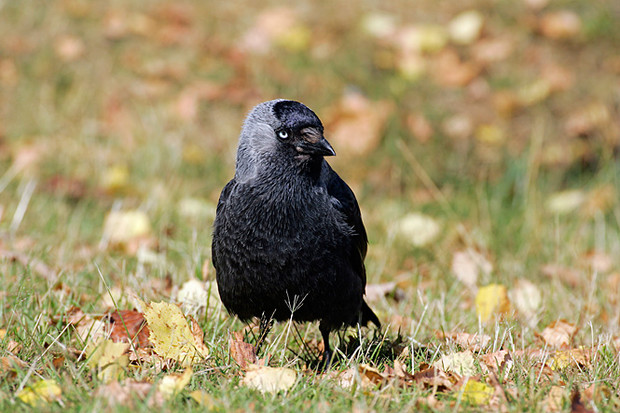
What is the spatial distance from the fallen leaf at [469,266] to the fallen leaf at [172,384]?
240cm

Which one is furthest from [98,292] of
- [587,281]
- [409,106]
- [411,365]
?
[409,106]

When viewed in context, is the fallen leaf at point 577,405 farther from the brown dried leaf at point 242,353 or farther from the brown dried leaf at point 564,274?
the brown dried leaf at point 564,274

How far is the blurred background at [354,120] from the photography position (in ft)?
16.4

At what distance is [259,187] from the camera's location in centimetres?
314

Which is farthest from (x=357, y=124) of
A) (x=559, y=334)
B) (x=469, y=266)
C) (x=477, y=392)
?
(x=477, y=392)

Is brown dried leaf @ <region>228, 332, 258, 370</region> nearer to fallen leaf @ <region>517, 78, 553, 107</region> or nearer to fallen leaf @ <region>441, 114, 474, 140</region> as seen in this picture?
fallen leaf @ <region>441, 114, 474, 140</region>

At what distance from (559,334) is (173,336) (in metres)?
1.84

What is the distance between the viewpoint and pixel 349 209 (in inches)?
133

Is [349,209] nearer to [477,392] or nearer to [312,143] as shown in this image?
[312,143]

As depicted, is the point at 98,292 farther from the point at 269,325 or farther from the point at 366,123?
the point at 366,123

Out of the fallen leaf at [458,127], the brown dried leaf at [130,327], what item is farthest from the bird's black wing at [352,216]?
the fallen leaf at [458,127]

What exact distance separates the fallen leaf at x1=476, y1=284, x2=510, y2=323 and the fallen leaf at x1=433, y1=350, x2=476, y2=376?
1078 millimetres

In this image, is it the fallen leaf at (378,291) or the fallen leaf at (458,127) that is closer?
the fallen leaf at (378,291)

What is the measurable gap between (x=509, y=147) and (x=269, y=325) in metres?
3.90
